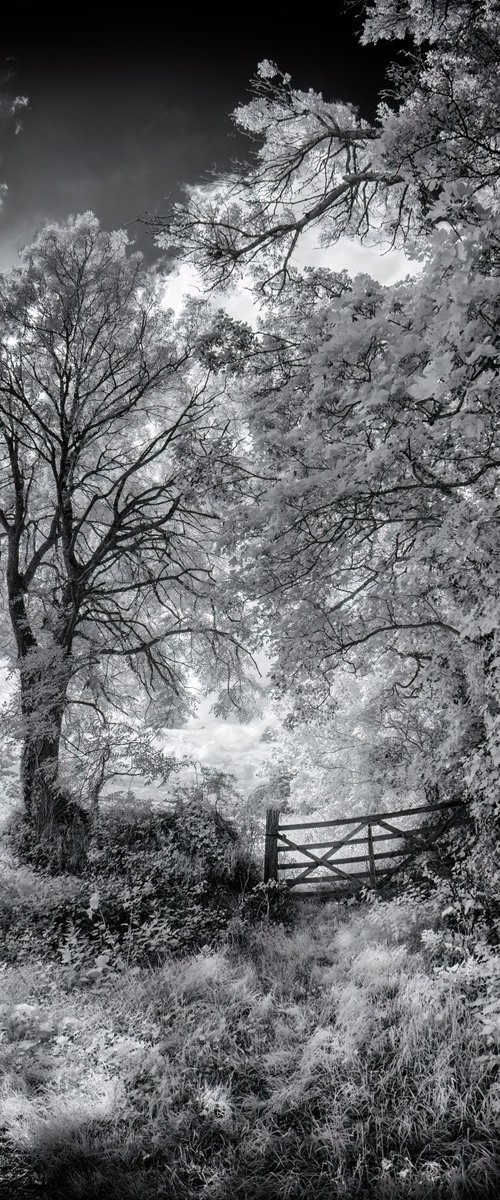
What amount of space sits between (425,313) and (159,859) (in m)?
7.25

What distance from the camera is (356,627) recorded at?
5953 mm

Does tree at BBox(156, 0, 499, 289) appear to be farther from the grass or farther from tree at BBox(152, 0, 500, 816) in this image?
the grass

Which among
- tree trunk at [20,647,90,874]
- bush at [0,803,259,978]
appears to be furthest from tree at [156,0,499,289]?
bush at [0,803,259,978]

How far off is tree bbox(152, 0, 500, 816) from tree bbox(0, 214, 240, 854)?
2.03 metres

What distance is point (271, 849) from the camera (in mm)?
7160

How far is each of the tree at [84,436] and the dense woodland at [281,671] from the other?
0.08m

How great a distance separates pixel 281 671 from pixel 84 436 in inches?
204

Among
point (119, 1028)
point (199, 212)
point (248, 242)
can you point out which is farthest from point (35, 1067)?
point (248, 242)

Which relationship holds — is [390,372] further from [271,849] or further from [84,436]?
[271,849]

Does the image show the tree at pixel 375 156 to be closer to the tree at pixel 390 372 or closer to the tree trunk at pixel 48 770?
the tree at pixel 390 372

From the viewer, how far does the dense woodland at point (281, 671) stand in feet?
8.78

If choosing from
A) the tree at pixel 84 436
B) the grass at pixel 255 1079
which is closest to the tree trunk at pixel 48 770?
the tree at pixel 84 436

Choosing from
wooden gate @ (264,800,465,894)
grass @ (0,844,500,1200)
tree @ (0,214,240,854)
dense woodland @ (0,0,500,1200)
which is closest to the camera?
grass @ (0,844,500,1200)

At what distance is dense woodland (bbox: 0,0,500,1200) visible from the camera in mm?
2676
